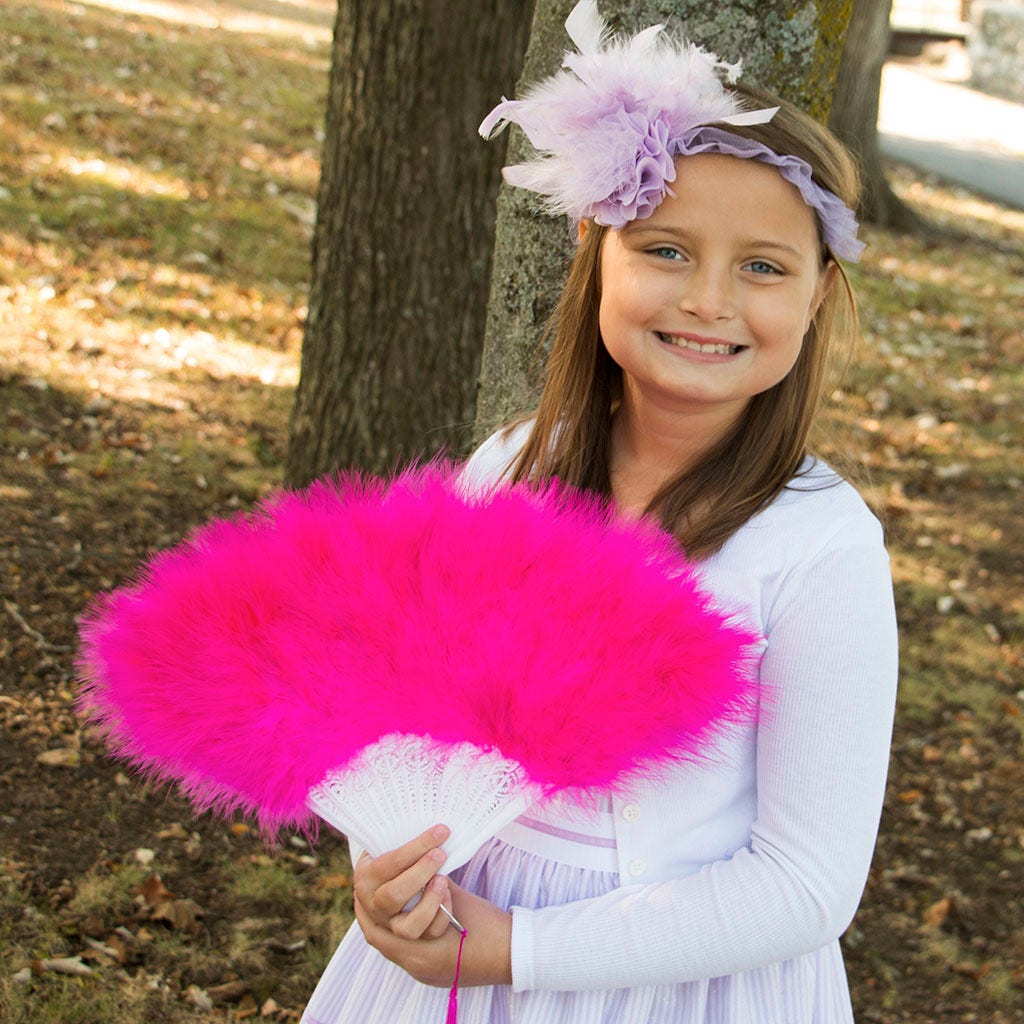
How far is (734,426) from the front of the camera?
1884 millimetres

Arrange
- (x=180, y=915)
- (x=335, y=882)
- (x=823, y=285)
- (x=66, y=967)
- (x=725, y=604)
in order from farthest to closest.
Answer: (x=335, y=882) → (x=180, y=915) → (x=66, y=967) → (x=823, y=285) → (x=725, y=604)

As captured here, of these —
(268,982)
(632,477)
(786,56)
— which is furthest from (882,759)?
(268,982)

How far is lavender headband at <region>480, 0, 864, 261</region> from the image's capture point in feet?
5.51

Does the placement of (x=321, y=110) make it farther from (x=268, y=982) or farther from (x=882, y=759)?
(x=882, y=759)

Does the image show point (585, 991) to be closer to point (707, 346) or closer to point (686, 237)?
point (707, 346)

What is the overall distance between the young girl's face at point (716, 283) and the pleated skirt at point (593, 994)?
67 cm

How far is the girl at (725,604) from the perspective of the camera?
1.57 m

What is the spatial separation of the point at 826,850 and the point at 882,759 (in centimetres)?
13

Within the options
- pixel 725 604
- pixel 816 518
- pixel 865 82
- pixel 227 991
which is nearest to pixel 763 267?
pixel 816 518

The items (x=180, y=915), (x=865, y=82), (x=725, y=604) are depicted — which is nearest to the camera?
(x=725, y=604)

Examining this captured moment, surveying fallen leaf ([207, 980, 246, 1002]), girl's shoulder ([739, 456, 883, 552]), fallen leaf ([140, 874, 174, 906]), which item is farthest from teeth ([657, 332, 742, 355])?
fallen leaf ([140, 874, 174, 906])

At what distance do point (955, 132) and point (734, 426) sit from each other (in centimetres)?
1449

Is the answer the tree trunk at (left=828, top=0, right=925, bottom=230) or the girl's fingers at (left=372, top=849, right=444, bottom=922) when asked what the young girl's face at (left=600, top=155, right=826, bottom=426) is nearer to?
the girl's fingers at (left=372, top=849, right=444, bottom=922)

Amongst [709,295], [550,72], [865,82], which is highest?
[865,82]
